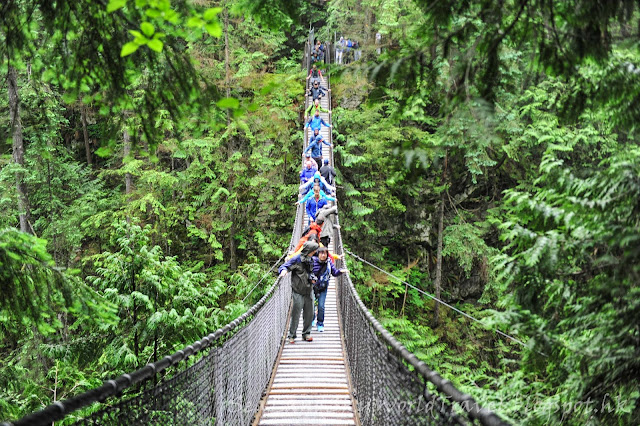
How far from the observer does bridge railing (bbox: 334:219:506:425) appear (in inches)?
64.1

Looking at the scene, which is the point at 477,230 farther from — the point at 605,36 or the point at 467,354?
the point at 605,36

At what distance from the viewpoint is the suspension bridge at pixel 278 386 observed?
168 cm

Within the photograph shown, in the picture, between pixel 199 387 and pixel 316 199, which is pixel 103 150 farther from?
pixel 316 199

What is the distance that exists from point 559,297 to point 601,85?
3.23 feet

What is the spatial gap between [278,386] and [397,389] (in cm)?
240

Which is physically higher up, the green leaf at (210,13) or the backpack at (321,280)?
the green leaf at (210,13)

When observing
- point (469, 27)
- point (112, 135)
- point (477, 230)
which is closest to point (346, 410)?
point (112, 135)

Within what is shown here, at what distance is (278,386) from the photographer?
14.5 feet

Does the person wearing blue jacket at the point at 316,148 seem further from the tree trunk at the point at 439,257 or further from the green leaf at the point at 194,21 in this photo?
the green leaf at the point at 194,21

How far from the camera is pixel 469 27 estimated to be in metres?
1.54

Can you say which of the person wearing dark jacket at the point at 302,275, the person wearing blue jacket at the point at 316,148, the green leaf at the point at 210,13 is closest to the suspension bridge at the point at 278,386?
the person wearing dark jacket at the point at 302,275

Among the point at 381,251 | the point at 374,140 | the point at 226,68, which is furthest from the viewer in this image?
the point at 381,251

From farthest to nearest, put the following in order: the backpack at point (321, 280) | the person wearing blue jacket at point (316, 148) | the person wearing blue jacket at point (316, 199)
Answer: the person wearing blue jacket at point (316, 148)
the person wearing blue jacket at point (316, 199)
the backpack at point (321, 280)

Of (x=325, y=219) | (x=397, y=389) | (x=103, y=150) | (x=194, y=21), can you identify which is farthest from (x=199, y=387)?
(x=325, y=219)
